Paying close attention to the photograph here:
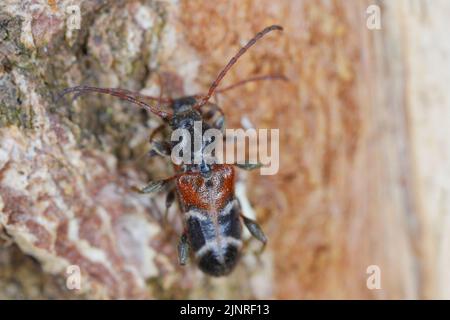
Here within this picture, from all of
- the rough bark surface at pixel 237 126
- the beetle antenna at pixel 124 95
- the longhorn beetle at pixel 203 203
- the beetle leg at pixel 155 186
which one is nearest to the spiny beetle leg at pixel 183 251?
the longhorn beetle at pixel 203 203

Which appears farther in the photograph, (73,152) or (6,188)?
(73,152)

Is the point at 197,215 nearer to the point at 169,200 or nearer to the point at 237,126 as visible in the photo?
the point at 169,200

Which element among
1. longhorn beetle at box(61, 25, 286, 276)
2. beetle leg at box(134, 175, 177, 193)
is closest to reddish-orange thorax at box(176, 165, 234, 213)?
longhorn beetle at box(61, 25, 286, 276)

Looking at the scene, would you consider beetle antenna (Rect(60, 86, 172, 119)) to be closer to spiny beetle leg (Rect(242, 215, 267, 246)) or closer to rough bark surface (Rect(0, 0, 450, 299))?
rough bark surface (Rect(0, 0, 450, 299))
